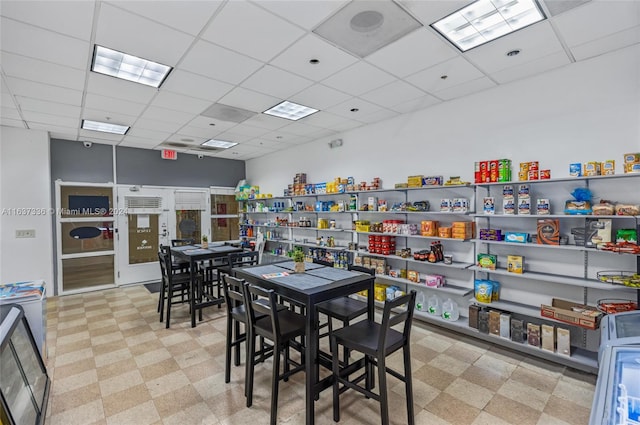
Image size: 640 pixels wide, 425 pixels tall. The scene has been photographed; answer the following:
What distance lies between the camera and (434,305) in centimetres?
406

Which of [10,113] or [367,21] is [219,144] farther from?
[367,21]

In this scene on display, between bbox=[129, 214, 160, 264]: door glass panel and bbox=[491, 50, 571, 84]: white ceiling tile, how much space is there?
6.82 metres

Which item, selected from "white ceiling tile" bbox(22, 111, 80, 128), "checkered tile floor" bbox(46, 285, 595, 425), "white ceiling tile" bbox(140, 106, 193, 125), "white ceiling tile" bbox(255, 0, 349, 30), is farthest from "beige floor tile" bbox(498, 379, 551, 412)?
"white ceiling tile" bbox(22, 111, 80, 128)

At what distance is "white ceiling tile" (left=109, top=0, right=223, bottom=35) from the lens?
210 cm

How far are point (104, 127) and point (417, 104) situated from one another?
500cm

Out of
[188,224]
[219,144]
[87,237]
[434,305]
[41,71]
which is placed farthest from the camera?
[188,224]

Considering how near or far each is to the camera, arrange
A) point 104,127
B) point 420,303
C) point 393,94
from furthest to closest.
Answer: point 104,127 → point 420,303 → point 393,94

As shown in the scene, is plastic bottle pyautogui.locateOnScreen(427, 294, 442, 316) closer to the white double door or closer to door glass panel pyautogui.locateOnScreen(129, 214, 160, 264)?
the white double door

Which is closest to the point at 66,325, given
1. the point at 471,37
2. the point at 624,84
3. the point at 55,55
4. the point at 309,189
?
the point at 55,55

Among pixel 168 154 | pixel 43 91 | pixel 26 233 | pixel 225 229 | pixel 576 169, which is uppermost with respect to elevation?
pixel 43 91

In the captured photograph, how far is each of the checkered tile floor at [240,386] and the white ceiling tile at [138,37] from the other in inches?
118

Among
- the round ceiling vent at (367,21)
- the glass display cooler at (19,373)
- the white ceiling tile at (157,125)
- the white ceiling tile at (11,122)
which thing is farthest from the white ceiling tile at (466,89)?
the white ceiling tile at (11,122)

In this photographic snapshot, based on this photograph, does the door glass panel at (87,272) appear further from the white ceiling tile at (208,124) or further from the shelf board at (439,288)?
the shelf board at (439,288)

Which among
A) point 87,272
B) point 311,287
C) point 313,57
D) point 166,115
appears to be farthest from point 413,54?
point 87,272
